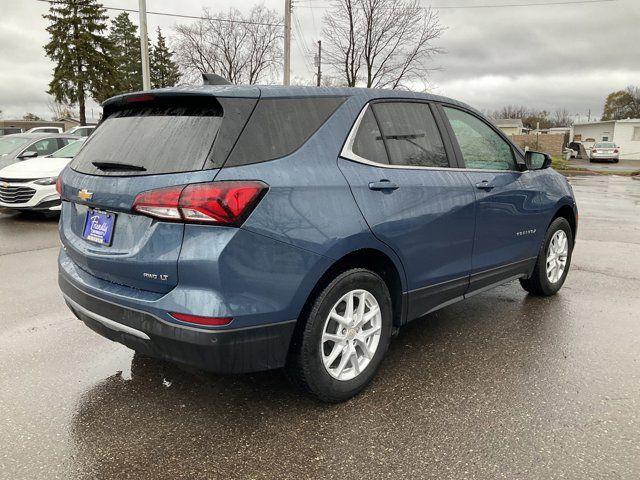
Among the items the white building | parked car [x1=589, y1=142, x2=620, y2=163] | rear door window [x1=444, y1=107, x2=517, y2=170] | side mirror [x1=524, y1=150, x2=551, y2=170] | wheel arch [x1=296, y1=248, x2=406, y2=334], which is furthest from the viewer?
the white building

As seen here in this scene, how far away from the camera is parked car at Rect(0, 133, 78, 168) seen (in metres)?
10.4

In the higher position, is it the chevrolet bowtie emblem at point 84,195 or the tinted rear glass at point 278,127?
the tinted rear glass at point 278,127

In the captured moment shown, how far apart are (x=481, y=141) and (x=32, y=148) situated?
10603 millimetres

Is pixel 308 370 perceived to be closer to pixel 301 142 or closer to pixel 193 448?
pixel 193 448

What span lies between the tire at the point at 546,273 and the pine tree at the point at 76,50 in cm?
4412

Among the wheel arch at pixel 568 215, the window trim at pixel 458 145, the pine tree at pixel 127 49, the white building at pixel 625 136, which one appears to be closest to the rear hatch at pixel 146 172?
the window trim at pixel 458 145

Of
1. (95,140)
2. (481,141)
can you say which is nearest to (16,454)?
(95,140)

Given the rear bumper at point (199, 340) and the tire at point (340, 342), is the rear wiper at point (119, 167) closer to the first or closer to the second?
the rear bumper at point (199, 340)

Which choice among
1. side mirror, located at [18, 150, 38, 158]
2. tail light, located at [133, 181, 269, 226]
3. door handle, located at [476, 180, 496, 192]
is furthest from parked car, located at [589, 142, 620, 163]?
tail light, located at [133, 181, 269, 226]

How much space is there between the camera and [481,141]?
155 inches

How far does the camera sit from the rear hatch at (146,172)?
234 centimetres

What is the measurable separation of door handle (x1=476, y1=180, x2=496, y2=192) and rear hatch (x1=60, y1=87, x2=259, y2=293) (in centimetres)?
185

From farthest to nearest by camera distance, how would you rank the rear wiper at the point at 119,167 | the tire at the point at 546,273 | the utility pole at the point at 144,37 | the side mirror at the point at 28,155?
the utility pole at the point at 144,37 < the side mirror at the point at 28,155 < the tire at the point at 546,273 < the rear wiper at the point at 119,167

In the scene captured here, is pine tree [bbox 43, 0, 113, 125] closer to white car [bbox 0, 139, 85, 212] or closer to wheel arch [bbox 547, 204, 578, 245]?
white car [bbox 0, 139, 85, 212]
